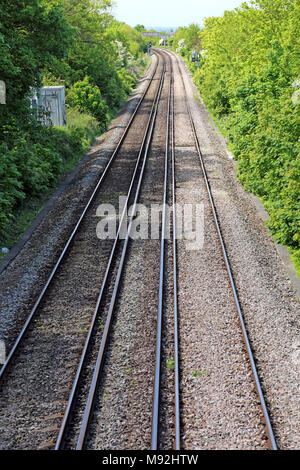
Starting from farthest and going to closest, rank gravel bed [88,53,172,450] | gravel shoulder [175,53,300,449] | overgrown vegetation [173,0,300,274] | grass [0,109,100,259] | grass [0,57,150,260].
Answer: grass [0,57,150,260], grass [0,109,100,259], overgrown vegetation [173,0,300,274], gravel shoulder [175,53,300,449], gravel bed [88,53,172,450]

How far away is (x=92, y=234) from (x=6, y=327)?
514 cm

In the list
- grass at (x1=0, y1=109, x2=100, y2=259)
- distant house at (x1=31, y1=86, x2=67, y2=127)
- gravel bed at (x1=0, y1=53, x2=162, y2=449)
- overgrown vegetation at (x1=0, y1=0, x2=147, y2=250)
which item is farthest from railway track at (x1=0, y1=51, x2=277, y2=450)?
distant house at (x1=31, y1=86, x2=67, y2=127)

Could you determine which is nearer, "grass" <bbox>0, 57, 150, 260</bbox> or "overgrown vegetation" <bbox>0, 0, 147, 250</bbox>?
"overgrown vegetation" <bbox>0, 0, 147, 250</bbox>

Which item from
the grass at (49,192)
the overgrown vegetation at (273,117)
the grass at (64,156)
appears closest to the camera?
the overgrown vegetation at (273,117)

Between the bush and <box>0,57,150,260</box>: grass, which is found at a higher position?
the bush

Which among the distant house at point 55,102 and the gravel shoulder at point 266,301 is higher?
the distant house at point 55,102

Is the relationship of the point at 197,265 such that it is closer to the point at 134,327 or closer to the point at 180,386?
the point at 134,327

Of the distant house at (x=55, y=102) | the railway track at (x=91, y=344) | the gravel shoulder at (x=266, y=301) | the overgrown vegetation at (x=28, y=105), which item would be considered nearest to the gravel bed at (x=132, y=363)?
the railway track at (x=91, y=344)

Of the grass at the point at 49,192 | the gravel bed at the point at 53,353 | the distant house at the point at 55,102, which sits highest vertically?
the distant house at the point at 55,102

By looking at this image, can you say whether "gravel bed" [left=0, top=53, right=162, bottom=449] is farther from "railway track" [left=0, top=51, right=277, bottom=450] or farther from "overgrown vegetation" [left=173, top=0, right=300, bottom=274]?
"overgrown vegetation" [left=173, top=0, right=300, bottom=274]

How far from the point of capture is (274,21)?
76.2ft

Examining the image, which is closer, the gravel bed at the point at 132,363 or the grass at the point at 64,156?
the gravel bed at the point at 132,363

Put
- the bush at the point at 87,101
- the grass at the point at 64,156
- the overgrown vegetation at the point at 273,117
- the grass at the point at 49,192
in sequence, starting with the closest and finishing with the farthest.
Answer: the overgrown vegetation at the point at 273,117 < the grass at the point at 49,192 < the grass at the point at 64,156 < the bush at the point at 87,101

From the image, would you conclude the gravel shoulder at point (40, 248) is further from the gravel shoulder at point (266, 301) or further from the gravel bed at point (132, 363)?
the gravel shoulder at point (266, 301)
